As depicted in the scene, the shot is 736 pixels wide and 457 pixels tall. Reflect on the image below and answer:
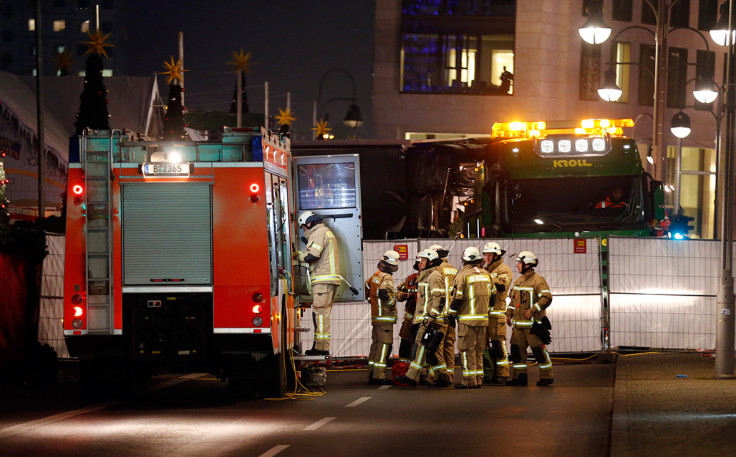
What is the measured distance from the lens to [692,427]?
10742 mm

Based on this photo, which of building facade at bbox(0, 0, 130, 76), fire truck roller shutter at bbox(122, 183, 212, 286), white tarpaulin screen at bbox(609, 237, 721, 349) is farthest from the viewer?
building facade at bbox(0, 0, 130, 76)

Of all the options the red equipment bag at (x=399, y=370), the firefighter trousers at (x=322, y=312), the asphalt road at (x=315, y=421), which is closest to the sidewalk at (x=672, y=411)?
the asphalt road at (x=315, y=421)

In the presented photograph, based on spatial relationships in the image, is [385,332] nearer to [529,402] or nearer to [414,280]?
[414,280]

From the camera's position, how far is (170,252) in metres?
13.7

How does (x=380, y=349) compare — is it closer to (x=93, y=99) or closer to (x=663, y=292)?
(x=663, y=292)

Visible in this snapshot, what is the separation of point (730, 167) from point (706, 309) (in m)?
4.90

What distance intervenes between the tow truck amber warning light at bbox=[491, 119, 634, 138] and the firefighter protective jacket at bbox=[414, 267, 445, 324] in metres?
5.86

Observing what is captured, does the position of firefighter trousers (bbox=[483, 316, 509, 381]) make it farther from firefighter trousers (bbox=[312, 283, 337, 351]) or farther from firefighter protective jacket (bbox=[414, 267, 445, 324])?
firefighter trousers (bbox=[312, 283, 337, 351])

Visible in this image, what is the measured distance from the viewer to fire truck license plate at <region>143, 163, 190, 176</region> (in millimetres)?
13578

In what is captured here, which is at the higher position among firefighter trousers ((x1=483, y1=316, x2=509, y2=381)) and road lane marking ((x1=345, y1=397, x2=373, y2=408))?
firefighter trousers ((x1=483, y1=316, x2=509, y2=381))

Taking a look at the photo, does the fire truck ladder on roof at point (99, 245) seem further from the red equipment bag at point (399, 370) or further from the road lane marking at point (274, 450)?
the red equipment bag at point (399, 370)

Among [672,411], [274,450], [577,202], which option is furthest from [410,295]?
[274,450]

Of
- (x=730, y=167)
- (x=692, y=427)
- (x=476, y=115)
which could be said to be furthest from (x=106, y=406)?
(x=476, y=115)

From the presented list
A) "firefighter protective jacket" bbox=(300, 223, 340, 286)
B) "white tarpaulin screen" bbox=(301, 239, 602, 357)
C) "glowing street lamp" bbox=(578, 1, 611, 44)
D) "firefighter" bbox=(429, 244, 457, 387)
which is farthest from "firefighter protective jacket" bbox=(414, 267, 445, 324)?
"glowing street lamp" bbox=(578, 1, 611, 44)
